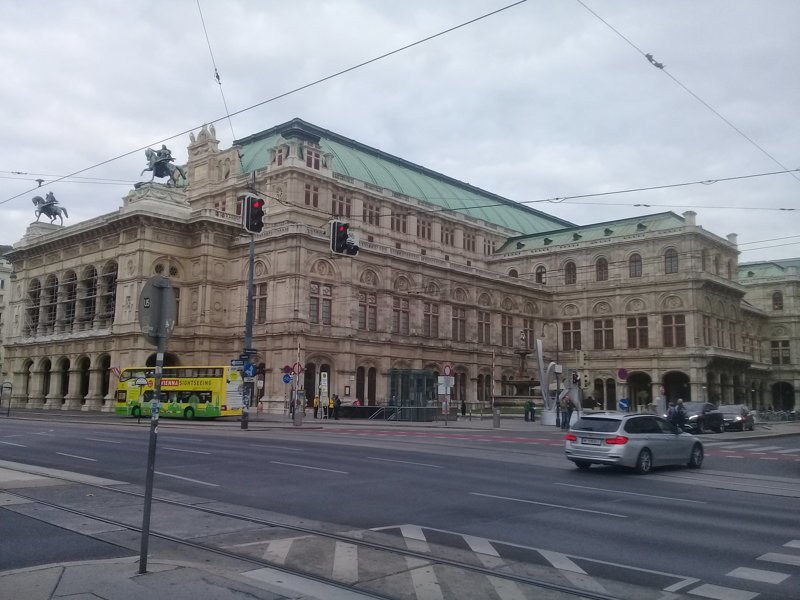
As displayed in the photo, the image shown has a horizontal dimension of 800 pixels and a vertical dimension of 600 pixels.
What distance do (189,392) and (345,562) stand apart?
135ft

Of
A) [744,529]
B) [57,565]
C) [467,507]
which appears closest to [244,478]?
[467,507]

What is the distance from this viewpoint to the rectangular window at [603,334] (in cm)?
7806

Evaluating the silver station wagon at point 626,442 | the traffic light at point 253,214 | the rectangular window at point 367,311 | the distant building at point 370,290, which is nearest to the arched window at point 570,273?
the distant building at point 370,290

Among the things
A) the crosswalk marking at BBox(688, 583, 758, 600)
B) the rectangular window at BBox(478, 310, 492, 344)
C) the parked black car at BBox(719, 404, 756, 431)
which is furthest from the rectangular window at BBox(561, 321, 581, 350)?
the crosswalk marking at BBox(688, 583, 758, 600)

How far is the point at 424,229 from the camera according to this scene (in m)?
76.2

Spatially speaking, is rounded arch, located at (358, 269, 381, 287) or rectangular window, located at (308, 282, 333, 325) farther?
rounded arch, located at (358, 269, 381, 287)

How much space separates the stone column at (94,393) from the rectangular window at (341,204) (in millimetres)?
26401

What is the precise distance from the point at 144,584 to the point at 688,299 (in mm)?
73587

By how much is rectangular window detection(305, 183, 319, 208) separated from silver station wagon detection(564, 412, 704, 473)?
156 ft

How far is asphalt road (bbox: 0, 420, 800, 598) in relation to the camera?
30.5 ft

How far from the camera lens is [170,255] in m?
61.1

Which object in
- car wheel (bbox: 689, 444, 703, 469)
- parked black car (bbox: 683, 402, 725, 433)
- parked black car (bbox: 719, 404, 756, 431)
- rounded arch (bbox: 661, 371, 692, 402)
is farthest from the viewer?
rounded arch (bbox: 661, 371, 692, 402)

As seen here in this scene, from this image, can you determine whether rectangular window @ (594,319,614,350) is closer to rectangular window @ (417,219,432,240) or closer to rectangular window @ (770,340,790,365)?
rectangular window @ (417,219,432,240)

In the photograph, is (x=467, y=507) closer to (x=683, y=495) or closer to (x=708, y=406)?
(x=683, y=495)
